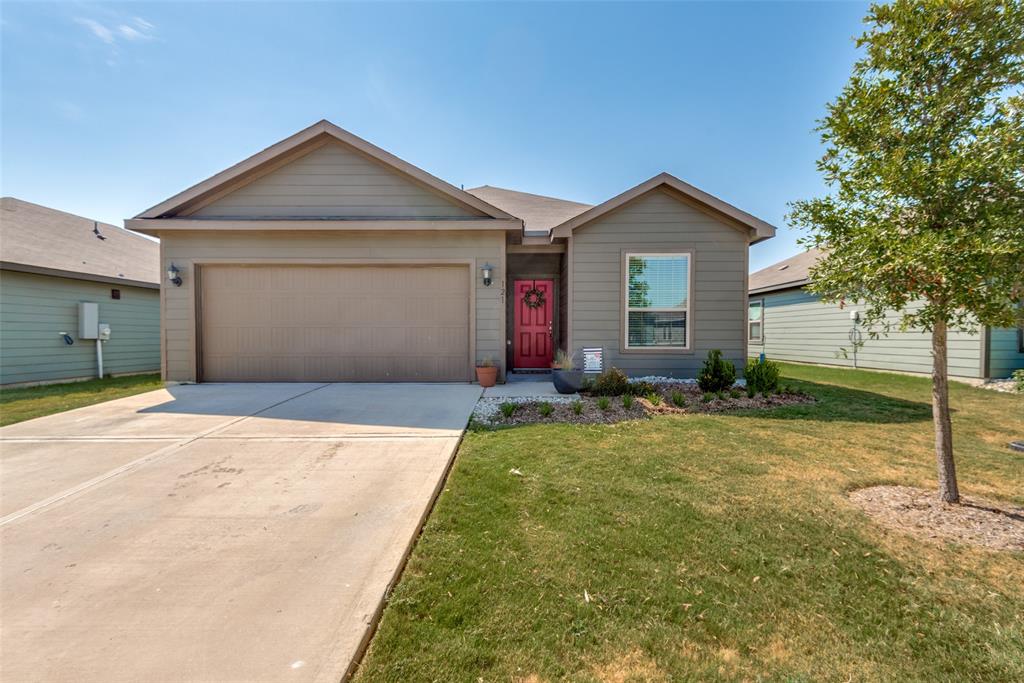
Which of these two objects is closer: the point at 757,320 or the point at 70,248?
the point at 70,248

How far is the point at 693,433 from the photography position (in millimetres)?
4508

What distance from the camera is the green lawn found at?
5574 mm

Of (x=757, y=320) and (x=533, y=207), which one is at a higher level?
(x=533, y=207)

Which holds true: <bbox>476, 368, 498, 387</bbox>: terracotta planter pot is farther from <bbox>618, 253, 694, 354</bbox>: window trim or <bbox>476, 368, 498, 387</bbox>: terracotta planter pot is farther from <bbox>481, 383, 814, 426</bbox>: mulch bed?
<bbox>618, 253, 694, 354</bbox>: window trim

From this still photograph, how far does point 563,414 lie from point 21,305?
11623 mm

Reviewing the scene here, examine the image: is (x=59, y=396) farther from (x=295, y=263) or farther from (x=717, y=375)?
(x=717, y=375)

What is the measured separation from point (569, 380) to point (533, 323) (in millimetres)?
3005

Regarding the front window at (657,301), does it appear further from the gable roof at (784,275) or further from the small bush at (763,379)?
the gable roof at (784,275)

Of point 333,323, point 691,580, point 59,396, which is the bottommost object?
point 691,580

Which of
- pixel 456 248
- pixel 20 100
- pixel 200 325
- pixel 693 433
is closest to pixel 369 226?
pixel 456 248

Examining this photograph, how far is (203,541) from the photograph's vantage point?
2.34 m

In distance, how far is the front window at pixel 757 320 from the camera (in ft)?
47.3

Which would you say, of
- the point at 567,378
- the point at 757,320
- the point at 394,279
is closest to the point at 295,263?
the point at 394,279

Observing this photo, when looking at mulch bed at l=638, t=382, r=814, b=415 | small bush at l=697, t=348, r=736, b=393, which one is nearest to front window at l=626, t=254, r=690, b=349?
small bush at l=697, t=348, r=736, b=393
